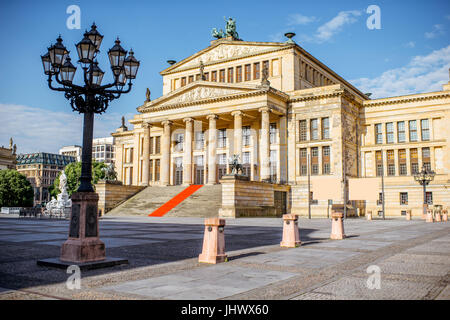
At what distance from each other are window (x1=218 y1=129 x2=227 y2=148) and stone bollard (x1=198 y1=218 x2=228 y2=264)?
45.5 m

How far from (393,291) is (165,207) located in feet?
124

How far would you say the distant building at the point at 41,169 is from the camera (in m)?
149

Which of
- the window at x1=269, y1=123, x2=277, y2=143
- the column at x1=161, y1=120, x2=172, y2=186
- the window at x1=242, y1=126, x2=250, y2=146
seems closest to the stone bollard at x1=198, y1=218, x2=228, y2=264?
the window at x1=269, y1=123, x2=277, y2=143

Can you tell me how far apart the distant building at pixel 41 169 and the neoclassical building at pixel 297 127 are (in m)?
110

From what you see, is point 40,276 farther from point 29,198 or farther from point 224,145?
point 29,198

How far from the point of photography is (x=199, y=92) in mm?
51969

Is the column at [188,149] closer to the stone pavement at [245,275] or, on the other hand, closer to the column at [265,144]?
the column at [265,144]

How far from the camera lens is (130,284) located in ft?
24.5

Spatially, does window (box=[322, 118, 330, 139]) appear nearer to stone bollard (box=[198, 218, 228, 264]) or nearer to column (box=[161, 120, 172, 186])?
column (box=[161, 120, 172, 186])

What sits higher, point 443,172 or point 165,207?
point 443,172

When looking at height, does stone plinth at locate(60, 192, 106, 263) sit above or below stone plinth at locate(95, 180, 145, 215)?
below

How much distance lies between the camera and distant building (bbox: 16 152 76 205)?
489 ft

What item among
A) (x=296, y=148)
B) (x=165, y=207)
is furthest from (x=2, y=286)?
(x=296, y=148)
